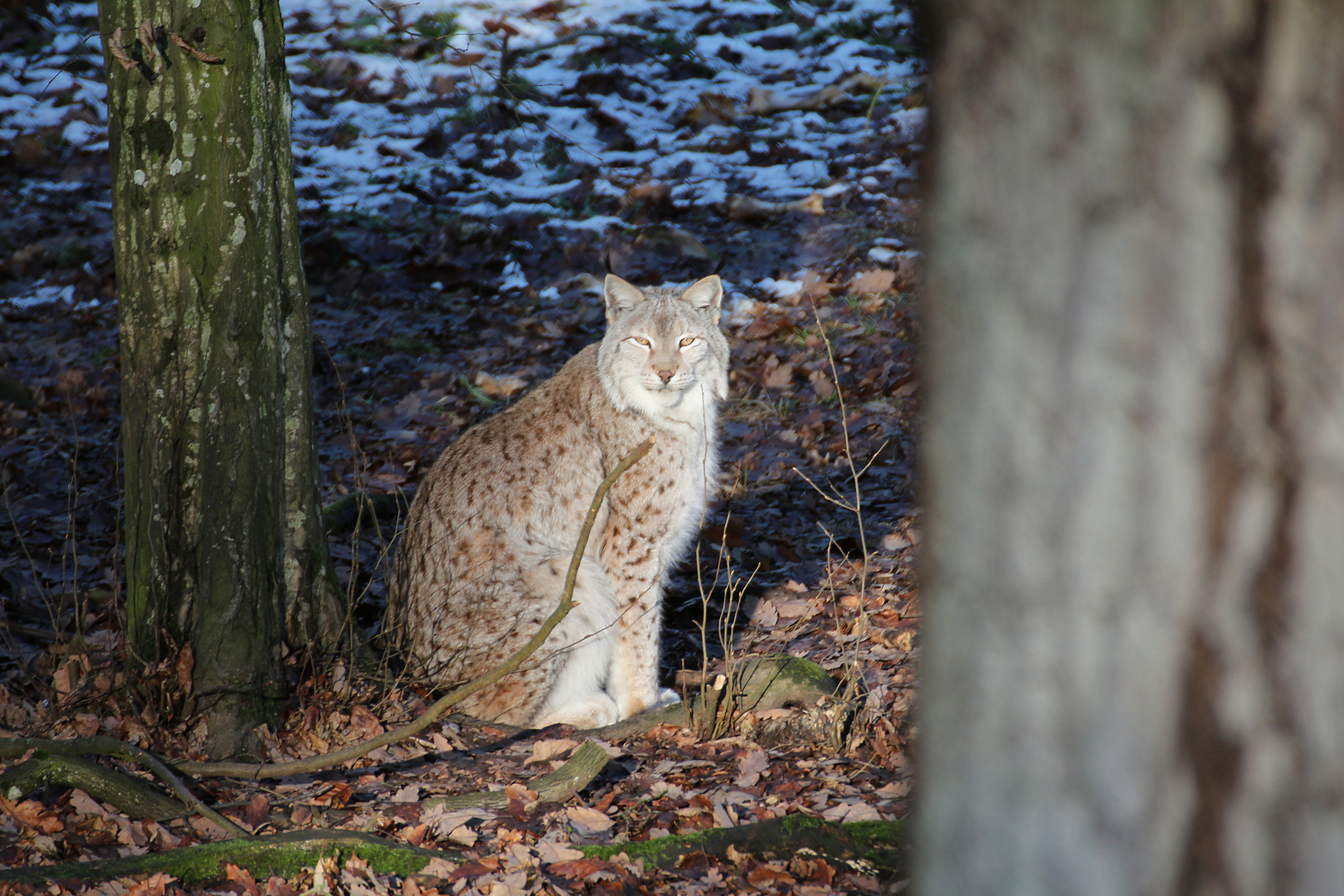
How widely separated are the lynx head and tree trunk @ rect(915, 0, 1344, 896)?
436cm

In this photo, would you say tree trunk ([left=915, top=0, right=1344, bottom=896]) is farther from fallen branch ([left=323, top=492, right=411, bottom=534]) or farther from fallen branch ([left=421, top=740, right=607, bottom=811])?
fallen branch ([left=323, top=492, right=411, bottom=534])

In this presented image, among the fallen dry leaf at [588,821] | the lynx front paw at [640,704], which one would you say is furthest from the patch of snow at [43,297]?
the fallen dry leaf at [588,821]

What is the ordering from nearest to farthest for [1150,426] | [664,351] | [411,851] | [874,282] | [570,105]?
Answer: [1150,426] < [411,851] < [664,351] < [874,282] < [570,105]

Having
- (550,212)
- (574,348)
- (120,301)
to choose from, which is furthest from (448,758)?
(550,212)

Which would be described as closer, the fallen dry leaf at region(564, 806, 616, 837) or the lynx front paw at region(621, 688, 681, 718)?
the fallen dry leaf at region(564, 806, 616, 837)

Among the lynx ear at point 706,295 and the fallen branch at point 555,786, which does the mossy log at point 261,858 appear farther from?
the lynx ear at point 706,295

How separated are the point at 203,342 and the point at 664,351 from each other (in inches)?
95.1

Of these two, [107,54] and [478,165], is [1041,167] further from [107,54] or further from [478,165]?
[478,165]

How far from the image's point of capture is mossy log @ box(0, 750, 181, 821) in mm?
3312

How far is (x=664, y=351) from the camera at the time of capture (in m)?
5.52

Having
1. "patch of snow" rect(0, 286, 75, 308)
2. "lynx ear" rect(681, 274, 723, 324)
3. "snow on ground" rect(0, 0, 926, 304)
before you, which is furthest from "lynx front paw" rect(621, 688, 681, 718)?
"patch of snow" rect(0, 286, 75, 308)

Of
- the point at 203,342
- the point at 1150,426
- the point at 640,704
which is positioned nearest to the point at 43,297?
the point at 203,342

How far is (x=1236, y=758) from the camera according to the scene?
1.03m

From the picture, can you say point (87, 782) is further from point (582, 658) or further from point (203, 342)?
point (582, 658)
